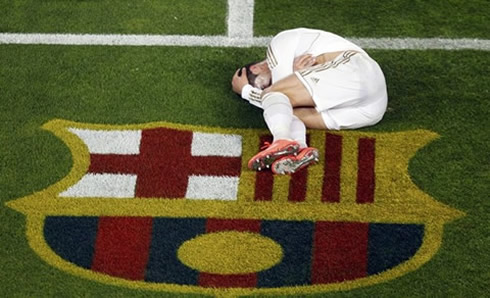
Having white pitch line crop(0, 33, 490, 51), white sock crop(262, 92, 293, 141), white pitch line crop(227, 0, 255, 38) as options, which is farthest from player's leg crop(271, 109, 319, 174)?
white pitch line crop(227, 0, 255, 38)

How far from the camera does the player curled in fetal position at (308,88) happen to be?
6145 mm

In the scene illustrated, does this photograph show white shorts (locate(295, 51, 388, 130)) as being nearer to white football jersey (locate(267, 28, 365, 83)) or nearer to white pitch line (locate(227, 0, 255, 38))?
white football jersey (locate(267, 28, 365, 83))

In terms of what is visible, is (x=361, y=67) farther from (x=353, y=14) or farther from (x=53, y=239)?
(x=53, y=239)

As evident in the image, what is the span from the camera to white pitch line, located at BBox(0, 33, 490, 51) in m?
7.14

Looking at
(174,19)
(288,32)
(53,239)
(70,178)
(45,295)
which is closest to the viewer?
(45,295)

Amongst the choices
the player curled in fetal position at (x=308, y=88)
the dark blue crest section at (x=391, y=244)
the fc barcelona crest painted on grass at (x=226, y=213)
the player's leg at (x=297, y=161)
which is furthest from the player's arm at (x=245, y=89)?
the dark blue crest section at (x=391, y=244)

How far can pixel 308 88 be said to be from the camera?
638 centimetres

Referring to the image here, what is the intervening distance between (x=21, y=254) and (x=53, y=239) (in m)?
0.20

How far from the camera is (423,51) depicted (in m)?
7.11

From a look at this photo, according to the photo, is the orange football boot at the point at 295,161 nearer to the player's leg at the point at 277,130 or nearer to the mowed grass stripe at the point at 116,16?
the player's leg at the point at 277,130

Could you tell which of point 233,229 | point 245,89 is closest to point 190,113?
point 245,89

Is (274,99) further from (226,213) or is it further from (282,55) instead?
(226,213)

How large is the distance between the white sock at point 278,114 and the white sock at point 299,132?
0.05 metres

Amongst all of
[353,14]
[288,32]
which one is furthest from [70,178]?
[353,14]
